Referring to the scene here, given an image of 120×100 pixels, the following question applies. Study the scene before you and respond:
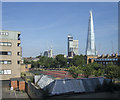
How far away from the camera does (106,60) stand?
313 ft

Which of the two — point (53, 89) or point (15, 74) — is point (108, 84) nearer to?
point (53, 89)

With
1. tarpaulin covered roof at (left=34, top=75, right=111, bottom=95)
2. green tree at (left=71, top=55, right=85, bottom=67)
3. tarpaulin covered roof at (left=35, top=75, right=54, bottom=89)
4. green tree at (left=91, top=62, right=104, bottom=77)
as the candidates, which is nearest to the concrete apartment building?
tarpaulin covered roof at (left=35, top=75, right=54, bottom=89)

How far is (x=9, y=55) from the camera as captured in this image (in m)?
43.0

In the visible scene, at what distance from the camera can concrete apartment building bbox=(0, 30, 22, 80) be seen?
138ft

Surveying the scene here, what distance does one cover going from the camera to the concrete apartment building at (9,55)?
4200 cm

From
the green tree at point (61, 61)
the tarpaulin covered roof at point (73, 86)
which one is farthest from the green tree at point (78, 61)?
the tarpaulin covered roof at point (73, 86)

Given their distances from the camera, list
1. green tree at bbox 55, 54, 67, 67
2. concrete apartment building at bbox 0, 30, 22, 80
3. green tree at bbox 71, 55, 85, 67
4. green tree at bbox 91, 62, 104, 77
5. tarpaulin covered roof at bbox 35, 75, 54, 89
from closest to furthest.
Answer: tarpaulin covered roof at bbox 35, 75, 54, 89 < green tree at bbox 91, 62, 104, 77 < concrete apartment building at bbox 0, 30, 22, 80 < green tree at bbox 71, 55, 85, 67 < green tree at bbox 55, 54, 67, 67

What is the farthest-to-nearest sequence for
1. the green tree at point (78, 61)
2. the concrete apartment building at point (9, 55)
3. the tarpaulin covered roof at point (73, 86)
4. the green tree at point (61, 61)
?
the green tree at point (61, 61), the green tree at point (78, 61), the concrete apartment building at point (9, 55), the tarpaulin covered roof at point (73, 86)

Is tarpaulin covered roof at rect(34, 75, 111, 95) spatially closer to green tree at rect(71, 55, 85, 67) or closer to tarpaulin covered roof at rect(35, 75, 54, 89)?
tarpaulin covered roof at rect(35, 75, 54, 89)

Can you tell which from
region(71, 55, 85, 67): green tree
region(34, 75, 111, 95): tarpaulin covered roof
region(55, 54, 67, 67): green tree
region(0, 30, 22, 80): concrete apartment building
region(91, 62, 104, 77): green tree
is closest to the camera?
region(34, 75, 111, 95): tarpaulin covered roof

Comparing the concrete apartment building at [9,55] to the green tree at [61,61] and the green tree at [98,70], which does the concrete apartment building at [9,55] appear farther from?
the green tree at [61,61]

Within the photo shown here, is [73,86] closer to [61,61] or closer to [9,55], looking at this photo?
[9,55]

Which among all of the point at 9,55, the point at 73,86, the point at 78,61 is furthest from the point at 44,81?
the point at 78,61

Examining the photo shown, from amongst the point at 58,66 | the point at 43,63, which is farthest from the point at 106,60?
the point at 43,63
